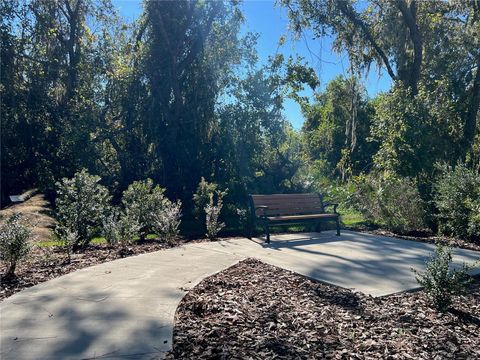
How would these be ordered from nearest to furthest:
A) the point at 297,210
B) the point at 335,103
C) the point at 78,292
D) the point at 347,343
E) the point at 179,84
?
the point at 347,343 < the point at 78,292 < the point at 297,210 < the point at 179,84 < the point at 335,103

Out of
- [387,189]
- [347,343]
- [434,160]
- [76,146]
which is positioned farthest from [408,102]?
[76,146]

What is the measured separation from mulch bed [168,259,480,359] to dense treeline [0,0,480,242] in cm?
734

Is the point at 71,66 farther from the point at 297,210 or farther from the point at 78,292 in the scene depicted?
the point at 78,292

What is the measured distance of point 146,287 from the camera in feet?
16.4

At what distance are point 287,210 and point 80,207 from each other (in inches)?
167

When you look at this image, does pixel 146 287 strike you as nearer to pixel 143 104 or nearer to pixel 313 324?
pixel 313 324

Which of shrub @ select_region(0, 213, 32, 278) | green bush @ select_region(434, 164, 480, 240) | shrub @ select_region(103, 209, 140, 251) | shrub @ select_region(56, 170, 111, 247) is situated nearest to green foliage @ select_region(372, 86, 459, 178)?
green bush @ select_region(434, 164, 480, 240)

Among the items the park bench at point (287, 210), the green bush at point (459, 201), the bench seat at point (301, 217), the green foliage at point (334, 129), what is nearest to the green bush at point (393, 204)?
the green bush at point (459, 201)

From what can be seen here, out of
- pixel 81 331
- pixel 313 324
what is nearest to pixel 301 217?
pixel 313 324

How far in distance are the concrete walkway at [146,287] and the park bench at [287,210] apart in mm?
422

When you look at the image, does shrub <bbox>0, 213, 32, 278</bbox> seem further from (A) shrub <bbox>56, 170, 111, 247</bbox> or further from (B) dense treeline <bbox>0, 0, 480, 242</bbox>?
(B) dense treeline <bbox>0, 0, 480, 242</bbox>

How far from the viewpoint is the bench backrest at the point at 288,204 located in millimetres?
9125

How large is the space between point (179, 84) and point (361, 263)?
9421 mm

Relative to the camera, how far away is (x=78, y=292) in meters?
4.78
